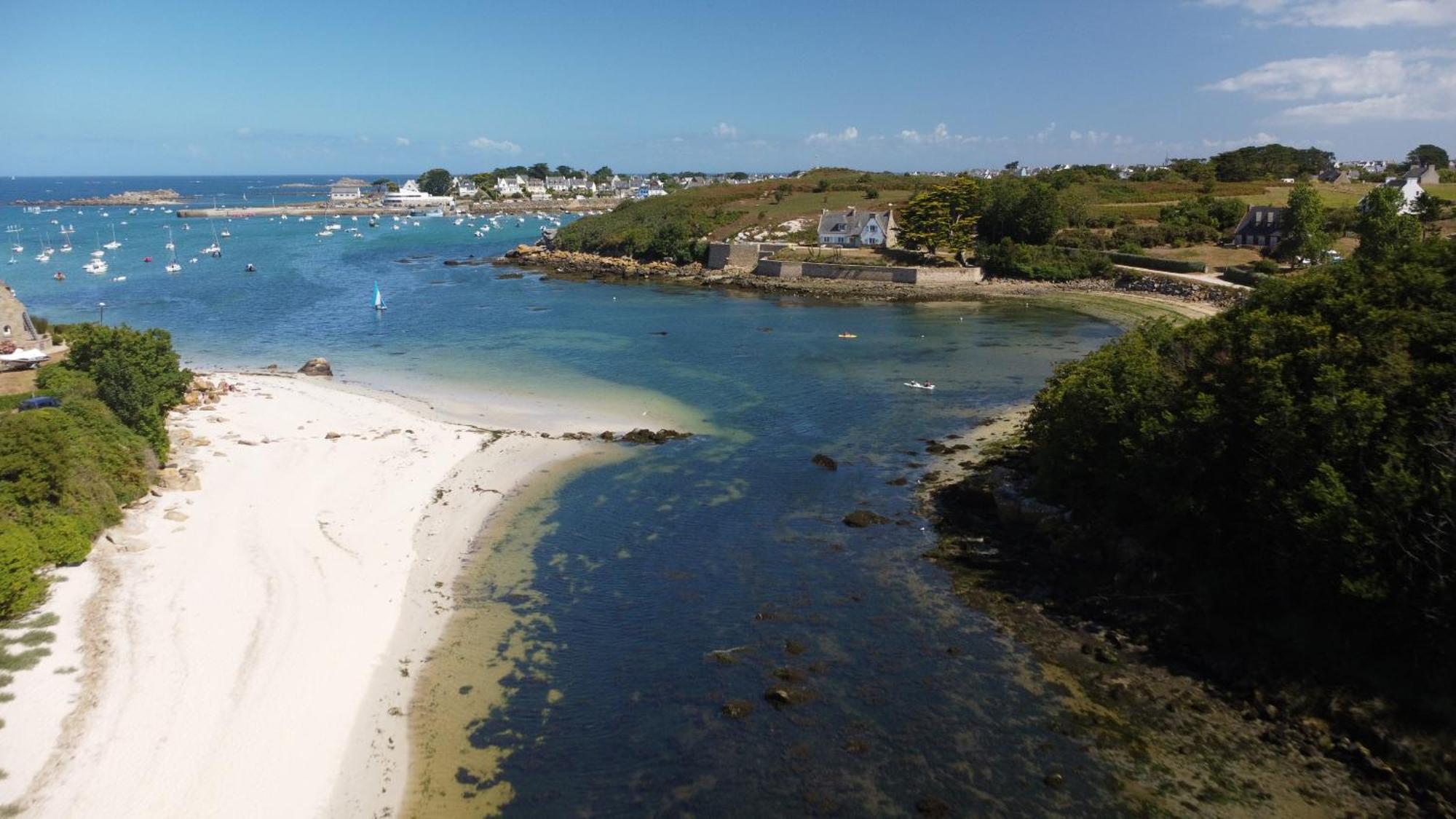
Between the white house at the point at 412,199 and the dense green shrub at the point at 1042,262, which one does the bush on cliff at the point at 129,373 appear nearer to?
the dense green shrub at the point at 1042,262

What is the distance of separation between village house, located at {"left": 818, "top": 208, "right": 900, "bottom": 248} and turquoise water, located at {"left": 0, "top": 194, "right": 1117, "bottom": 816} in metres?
27.0

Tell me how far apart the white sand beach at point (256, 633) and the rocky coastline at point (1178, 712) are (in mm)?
13600

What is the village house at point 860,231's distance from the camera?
85.7m

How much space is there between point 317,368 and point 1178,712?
41271mm

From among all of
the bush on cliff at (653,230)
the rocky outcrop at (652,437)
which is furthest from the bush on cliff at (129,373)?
the bush on cliff at (653,230)

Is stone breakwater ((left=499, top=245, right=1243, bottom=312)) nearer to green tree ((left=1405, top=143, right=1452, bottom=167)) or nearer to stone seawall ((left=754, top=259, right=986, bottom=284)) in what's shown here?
stone seawall ((left=754, top=259, right=986, bottom=284))

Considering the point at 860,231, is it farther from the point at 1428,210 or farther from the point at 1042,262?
the point at 1428,210

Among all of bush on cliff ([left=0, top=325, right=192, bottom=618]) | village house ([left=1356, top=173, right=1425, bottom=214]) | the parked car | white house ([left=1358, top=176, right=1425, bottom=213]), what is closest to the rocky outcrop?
bush on cliff ([left=0, top=325, right=192, bottom=618])

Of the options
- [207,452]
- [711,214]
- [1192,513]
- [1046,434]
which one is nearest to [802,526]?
[1046,434]

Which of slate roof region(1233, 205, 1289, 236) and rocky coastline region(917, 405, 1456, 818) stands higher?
slate roof region(1233, 205, 1289, 236)

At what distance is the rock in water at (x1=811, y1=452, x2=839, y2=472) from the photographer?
29.9 m

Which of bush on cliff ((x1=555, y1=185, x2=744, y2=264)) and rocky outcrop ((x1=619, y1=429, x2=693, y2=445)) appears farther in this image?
bush on cliff ((x1=555, y1=185, x2=744, y2=264))

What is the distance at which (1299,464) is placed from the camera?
17.1 metres

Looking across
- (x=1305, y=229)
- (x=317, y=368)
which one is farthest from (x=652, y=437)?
(x=1305, y=229)
